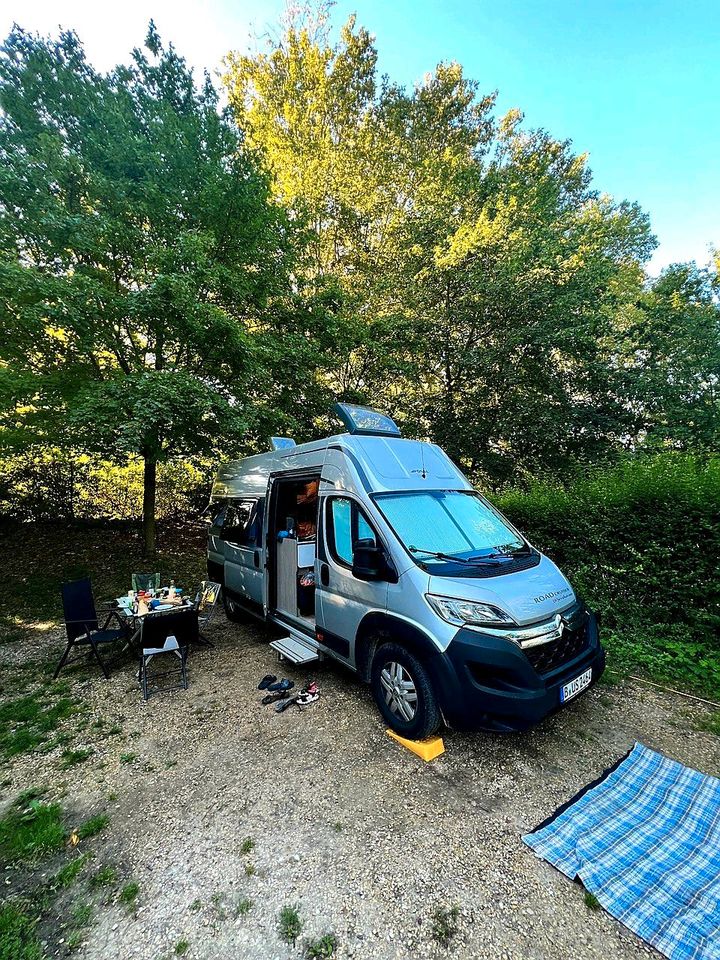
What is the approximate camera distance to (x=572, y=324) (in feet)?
34.9

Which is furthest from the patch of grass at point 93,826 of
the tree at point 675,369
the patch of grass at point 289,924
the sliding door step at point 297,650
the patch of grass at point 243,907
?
the tree at point 675,369

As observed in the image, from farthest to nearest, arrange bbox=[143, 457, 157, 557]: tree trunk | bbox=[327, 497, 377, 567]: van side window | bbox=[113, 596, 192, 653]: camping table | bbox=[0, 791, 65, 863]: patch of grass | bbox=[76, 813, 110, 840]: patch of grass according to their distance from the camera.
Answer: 1. bbox=[143, 457, 157, 557]: tree trunk
2. bbox=[113, 596, 192, 653]: camping table
3. bbox=[327, 497, 377, 567]: van side window
4. bbox=[76, 813, 110, 840]: patch of grass
5. bbox=[0, 791, 65, 863]: patch of grass

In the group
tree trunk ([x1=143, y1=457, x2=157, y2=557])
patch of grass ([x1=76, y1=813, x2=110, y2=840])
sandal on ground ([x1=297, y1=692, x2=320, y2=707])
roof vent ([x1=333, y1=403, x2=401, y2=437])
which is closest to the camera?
patch of grass ([x1=76, y1=813, x2=110, y2=840])

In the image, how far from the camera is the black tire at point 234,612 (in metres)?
6.51

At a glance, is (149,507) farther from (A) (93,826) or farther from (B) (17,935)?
(B) (17,935)

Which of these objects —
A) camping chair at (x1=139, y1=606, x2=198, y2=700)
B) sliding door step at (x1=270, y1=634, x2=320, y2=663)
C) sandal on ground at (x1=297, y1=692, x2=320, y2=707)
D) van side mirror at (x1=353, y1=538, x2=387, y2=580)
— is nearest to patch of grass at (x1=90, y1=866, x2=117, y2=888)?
sandal on ground at (x1=297, y1=692, x2=320, y2=707)

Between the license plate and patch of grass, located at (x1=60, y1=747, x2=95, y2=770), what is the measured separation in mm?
3983

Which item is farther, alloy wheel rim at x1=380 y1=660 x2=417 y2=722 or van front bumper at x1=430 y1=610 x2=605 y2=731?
alloy wheel rim at x1=380 y1=660 x2=417 y2=722

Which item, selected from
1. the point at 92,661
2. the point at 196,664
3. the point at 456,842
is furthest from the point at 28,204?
the point at 456,842

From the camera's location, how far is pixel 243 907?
2125 millimetres

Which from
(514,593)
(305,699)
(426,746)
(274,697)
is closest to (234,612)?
(274,697)

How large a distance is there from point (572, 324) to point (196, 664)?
11.6 meters

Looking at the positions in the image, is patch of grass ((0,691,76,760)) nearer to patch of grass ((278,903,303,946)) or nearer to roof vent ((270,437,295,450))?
patch of grass ((278,903,303,946))

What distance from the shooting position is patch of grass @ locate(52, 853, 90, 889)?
2278 mm
